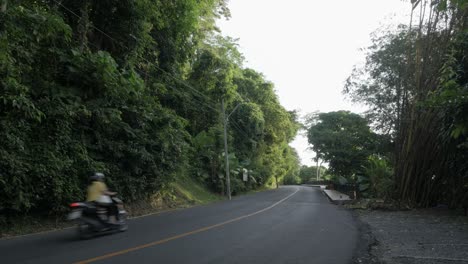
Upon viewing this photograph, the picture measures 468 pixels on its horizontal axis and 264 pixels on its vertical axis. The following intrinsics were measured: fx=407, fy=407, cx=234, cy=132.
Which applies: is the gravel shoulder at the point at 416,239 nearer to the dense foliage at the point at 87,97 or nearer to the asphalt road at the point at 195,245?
the asphalt road at the point at 195,245

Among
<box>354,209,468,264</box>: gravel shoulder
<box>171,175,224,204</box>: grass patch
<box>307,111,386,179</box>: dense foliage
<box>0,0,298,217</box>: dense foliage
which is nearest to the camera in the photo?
<box>354,209,468,264</box>: gravel shoulder

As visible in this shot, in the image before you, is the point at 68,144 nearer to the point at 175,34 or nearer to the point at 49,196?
the point at 49,196

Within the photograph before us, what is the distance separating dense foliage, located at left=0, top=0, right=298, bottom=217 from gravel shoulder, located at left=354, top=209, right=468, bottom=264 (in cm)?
878

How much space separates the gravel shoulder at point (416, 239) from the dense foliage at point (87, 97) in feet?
28.8

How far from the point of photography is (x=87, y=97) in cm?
1484

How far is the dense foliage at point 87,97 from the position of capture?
11.0 meters

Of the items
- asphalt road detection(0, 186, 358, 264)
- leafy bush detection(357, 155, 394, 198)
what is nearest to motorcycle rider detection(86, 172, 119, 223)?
asphalt road detection(0, 186, 358, 264)

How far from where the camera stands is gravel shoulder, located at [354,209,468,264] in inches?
316

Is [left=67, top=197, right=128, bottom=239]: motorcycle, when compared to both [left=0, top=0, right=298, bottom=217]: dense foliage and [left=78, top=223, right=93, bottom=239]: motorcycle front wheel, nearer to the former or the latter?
[left=78, top=223, right=93, bottom=239]: motorcycle front wheel

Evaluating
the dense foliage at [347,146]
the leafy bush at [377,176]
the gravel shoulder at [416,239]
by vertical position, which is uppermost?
the dense foliage at [347,146]

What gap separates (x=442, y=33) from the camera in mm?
17688

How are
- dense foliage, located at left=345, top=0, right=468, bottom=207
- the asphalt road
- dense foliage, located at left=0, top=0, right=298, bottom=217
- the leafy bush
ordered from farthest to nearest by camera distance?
the leafy bush → dense foliage, located at left=345, top=0, right=468, bottom=207 → dense foliage, located at left=0, top=0, right=298, bottom=217 → the asphalt road

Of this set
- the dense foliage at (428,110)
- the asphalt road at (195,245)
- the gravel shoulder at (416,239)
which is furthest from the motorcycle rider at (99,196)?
the dense foliage at (428,110)

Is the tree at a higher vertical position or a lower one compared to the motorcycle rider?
higher
